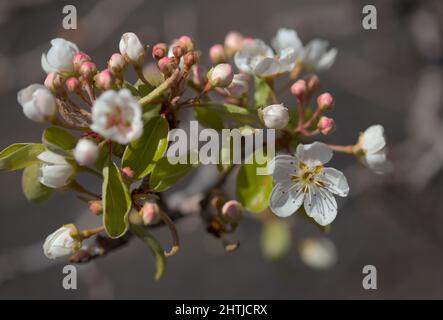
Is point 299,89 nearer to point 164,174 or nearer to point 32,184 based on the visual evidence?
point 164,174

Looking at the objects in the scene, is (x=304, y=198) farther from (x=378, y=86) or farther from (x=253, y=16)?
(x=253, y=16)

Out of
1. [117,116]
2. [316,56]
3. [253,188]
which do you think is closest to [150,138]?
[117,116]

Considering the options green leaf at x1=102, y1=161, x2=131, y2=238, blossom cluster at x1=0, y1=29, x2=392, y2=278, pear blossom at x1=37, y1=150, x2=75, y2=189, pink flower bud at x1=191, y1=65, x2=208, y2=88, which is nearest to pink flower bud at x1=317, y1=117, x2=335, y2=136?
blossom cluster at x1=0, y1=29, x2=392, y2=278

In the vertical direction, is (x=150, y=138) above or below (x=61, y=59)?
below

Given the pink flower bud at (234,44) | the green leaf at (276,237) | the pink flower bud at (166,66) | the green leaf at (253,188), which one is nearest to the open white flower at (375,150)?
the green leaf at (253,188)

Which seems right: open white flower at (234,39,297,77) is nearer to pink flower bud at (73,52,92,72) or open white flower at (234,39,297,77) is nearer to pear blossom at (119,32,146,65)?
pear blossom at (119,32,146,65)

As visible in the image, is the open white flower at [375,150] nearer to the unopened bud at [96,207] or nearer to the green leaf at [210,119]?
the green leaf at [210,119]

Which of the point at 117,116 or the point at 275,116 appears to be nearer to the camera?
the point at 117,116
